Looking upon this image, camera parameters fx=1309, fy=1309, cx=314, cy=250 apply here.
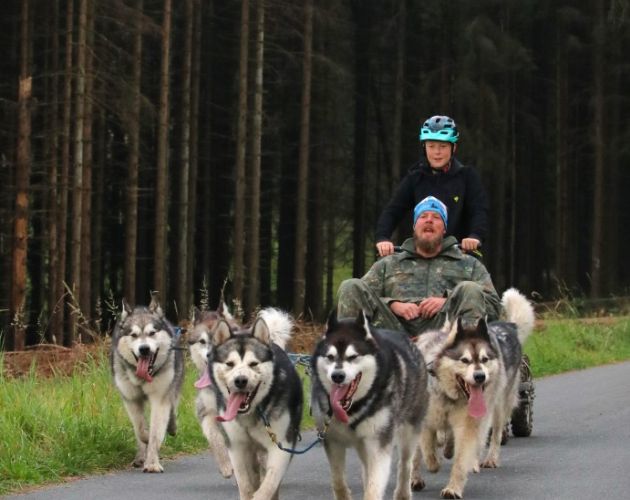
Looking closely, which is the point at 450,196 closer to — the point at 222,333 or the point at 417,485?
the point at 417,485

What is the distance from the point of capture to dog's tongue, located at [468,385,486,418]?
29.5 feet

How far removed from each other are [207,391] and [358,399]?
7.56ft

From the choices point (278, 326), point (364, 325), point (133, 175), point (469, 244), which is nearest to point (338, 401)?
point (364, 325)

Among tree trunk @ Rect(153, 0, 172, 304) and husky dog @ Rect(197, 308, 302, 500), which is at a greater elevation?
tree trunk @ Rect(153, 0, 172, 304)

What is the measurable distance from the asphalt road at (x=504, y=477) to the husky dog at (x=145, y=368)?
0.40 metres

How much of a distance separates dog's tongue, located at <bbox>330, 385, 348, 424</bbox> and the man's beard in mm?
2678

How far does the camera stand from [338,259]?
5394 cm

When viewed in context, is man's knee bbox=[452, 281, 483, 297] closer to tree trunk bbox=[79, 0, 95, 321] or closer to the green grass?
the green grass

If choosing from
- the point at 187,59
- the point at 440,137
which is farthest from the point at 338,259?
the point at 440,137

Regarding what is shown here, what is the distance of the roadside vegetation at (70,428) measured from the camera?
383 inches

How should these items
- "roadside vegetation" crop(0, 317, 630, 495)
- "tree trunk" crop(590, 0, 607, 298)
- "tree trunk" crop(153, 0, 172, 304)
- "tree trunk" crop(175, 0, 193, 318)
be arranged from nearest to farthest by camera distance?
"roadside vegetation" crop(0, 317, 630, 495) → "tree trunk" crop(153, 0, 172, 304) → "tree trunk" crop(175, 0, 193, 318) → "tree trunk" crop(590, 0, 607, 298)

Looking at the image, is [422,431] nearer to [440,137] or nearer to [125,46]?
[440,137]

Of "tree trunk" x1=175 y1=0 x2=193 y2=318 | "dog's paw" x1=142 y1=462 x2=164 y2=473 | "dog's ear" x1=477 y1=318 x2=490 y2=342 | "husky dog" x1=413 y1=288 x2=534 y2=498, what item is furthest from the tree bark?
"dog's ear" x1=477 y1=318 x2=490 y2=342

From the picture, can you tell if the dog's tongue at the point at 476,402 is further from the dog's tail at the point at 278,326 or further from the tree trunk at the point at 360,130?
the tree trunk at the point at 360,130
